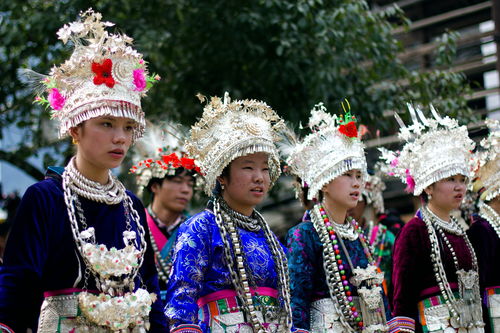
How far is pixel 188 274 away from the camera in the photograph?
4098 mm

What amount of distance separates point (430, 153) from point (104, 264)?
331cm

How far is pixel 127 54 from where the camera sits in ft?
12.9

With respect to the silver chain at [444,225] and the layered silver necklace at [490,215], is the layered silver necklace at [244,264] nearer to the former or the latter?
the silver chain at [444,225]

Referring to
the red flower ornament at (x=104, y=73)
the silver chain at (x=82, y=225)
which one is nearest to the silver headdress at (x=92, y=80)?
the red flower ornament at (x=104, y=73)

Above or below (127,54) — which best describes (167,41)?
above

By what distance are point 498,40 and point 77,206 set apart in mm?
6789

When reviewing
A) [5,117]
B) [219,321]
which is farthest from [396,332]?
[5,117]

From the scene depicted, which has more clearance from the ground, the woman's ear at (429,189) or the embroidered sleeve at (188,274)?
the woman's ear at (429,189)

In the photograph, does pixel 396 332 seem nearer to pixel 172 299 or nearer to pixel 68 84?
pixel 172 299

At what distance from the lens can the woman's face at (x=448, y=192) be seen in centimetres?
590

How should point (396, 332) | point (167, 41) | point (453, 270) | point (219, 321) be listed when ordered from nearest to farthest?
point (219, 321), point (396, 332), point (453, 270), point (167, 41)

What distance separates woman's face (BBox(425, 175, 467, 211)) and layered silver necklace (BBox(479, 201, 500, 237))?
27.6 inches

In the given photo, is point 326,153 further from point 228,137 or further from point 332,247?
point 228,137

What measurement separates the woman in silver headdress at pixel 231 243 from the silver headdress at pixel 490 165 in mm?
2757
